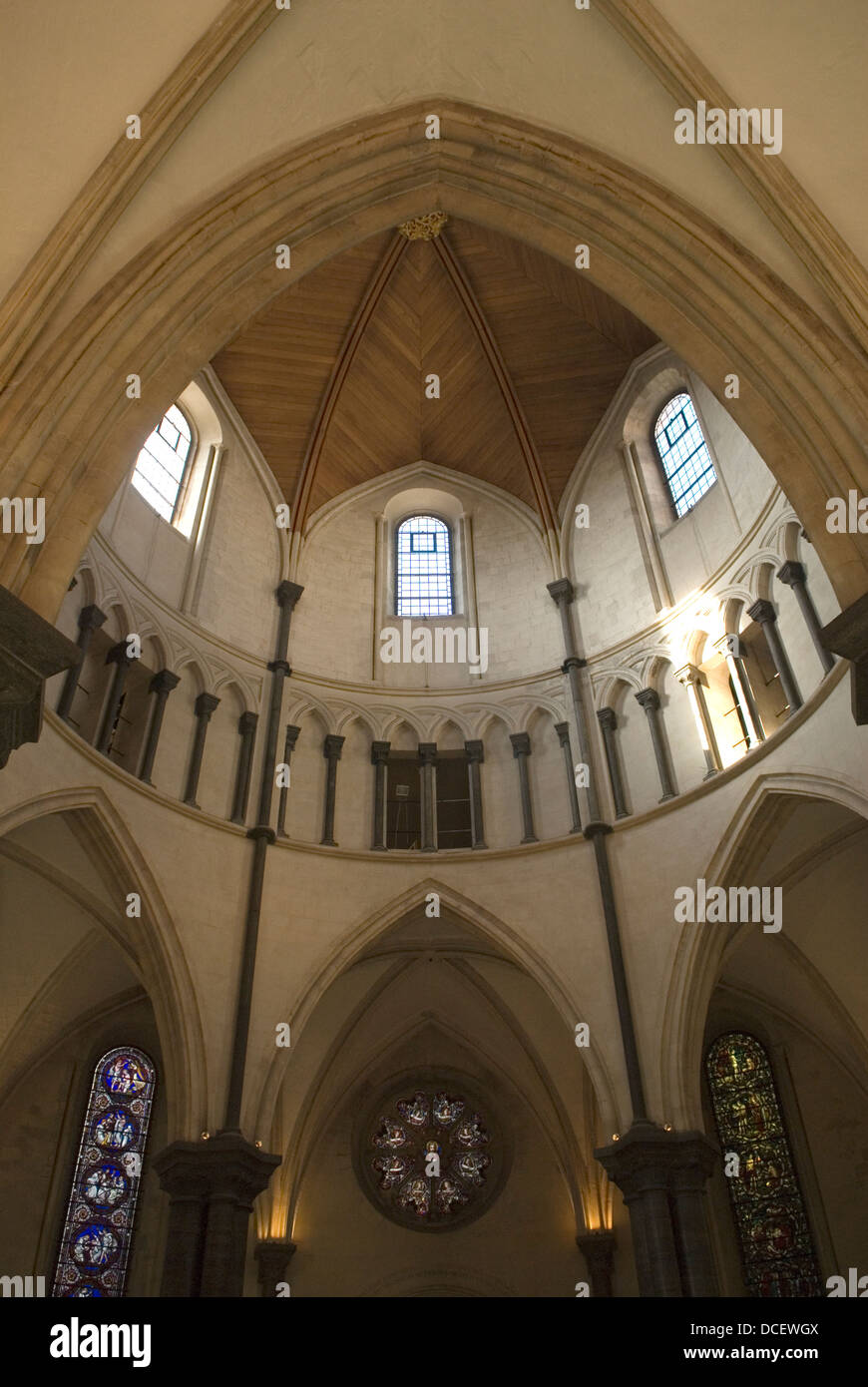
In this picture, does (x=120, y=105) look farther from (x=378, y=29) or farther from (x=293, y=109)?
(x=378, y=29)

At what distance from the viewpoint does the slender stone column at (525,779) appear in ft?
44.3

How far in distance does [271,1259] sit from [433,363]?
13.8 metres

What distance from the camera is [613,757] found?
13.6 metres

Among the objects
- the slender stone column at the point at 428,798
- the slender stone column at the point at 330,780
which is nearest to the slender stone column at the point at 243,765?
the slender stone column at the point at 330,780

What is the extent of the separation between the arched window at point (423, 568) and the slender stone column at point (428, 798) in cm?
293

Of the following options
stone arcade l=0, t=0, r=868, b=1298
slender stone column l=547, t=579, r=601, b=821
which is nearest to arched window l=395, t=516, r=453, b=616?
stone arcade l=0, t=0, r=868, b=1298

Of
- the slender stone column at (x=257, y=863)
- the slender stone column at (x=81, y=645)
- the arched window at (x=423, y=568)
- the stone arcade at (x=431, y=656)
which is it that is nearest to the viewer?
the stone arcade at (x=431, y=656)

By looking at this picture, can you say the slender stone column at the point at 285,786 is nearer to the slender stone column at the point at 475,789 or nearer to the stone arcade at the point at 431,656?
the stone arcade at the point at 431,656

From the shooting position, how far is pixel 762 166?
792cm

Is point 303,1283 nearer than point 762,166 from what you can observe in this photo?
No

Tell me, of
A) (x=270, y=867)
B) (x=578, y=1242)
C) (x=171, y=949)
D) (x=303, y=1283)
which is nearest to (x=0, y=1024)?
→ (x=171, y=949)

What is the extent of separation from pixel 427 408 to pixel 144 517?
6022 millimetres

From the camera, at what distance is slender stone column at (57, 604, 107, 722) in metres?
11.0

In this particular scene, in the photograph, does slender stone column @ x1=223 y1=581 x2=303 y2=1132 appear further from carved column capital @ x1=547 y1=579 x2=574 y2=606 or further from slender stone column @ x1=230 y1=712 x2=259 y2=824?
carved column capital @ x1=547 y1=579 x2=574 y2=606
